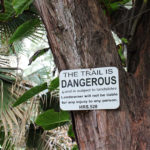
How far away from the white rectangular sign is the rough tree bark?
0.06 feet

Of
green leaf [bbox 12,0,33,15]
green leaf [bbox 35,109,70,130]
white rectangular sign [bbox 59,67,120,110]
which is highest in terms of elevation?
green leaf [bbox 12,0,33,15]

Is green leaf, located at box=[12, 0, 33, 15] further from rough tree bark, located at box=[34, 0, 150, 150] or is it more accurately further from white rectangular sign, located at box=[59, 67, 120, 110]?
white rectangular sign, located at box=[59, 67, 120, 110]

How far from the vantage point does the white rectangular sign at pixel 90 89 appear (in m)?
0.71

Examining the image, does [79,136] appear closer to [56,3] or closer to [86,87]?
[86,87]

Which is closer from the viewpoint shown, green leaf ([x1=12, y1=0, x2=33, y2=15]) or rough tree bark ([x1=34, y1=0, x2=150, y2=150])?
rough tree bark ([x1=34, y1=0, x2=150, y2=150])

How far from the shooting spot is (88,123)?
0.69m

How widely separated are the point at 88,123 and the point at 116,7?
49cm

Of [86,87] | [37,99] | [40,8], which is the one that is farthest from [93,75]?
[37,99]

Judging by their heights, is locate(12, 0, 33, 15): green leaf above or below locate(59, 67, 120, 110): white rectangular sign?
above

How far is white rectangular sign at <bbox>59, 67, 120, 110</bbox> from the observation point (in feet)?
Result: 2.32

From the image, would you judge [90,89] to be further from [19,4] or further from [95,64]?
[19,4]

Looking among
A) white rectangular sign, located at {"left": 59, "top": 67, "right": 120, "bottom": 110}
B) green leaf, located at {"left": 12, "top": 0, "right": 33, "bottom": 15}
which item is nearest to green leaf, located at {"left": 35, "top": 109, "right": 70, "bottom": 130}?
white rectangular sign, located at {"left": 59, "top": 67, "right": 120, "bottom": 110}

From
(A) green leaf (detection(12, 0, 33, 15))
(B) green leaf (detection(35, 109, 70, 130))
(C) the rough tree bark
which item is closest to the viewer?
(C) the rough tree bark

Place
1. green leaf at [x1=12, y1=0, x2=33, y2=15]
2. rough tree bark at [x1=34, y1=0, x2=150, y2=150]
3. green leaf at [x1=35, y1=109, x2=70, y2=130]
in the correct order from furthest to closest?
green leaf at [x1=35, y1=109, x2=70, y2=130] < green leaf at [x1=12, y1=0, x2=33, y2=15] < rough tree bark at [x1=34, y1=0, x2=150, y2=150]
